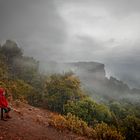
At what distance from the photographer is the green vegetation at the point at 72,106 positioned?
63.0 ft

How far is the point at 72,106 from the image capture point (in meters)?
32.4

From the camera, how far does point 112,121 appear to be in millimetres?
34781

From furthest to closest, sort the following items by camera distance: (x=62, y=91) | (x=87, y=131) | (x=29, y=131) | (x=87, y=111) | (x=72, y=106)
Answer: (x=62, y=91)
(x=72, y=106)
(x=87, y=111)
(x=87, y=131)
(x=29, y=131)

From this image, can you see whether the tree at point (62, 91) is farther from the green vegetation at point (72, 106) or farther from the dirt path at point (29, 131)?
the dirt path at point (29, 131)

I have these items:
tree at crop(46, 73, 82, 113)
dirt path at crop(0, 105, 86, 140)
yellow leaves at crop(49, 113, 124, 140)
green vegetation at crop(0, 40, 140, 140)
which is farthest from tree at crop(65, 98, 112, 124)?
dirt path at crop(0, 105, 86, 140)

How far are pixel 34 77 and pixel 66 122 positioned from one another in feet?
168

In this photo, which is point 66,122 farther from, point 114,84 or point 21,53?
point 114,84

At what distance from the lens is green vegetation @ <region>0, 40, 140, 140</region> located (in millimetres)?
19188

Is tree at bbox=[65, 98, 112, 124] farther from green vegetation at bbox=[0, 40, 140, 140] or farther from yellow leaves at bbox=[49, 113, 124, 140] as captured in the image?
yellow leaves at bbox=[49, 113, 124, 140]

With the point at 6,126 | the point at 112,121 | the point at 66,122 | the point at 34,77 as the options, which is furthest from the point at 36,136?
the point at 34,77

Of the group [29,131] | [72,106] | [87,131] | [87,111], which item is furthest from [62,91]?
[29,131]

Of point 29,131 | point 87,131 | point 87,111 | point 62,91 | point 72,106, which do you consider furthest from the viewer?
point 62,91

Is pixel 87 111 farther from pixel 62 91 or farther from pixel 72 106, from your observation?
pixel 62 91

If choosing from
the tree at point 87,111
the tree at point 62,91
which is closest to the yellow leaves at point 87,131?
the tree at point 87,111
